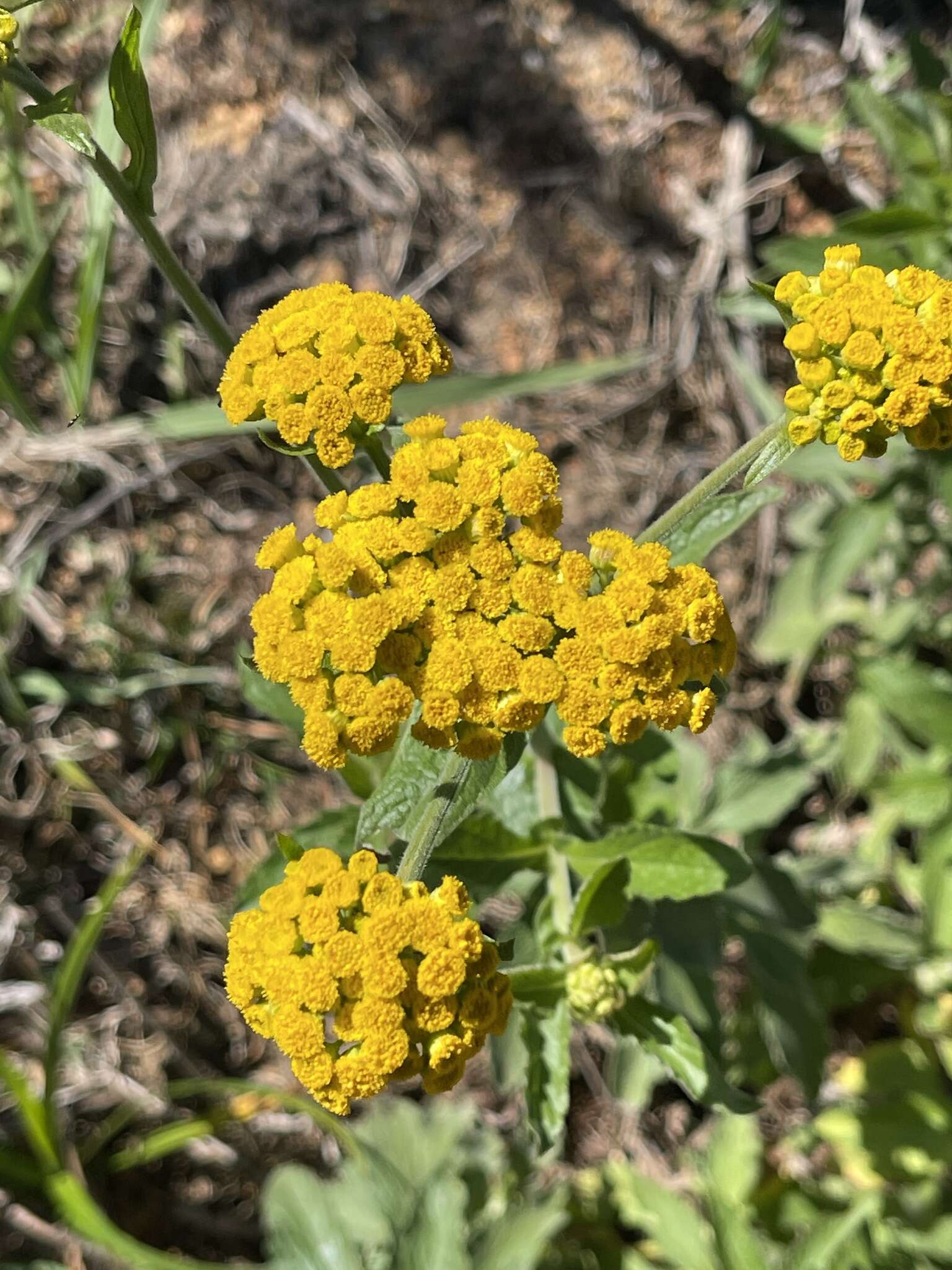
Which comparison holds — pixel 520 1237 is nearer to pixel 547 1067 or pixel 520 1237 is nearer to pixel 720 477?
pixel 547 1067

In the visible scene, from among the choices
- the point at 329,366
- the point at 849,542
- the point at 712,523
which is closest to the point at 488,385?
the point at 849,542

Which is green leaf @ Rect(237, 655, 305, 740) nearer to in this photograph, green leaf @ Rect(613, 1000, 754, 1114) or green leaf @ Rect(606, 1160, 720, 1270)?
green leaf @ Rect(613, 1000, 754, 1114)

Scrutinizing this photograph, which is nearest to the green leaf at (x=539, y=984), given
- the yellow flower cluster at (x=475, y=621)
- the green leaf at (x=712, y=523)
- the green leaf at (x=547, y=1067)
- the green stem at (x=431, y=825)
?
the green leaf at (x=547, y=1067)

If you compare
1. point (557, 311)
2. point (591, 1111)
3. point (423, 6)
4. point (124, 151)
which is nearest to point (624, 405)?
point (557, 311)

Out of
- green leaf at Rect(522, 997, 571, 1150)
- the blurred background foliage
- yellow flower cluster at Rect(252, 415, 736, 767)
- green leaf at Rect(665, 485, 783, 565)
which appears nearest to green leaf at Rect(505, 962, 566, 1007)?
green leaf at Rect(522, 997, 571, 1150)

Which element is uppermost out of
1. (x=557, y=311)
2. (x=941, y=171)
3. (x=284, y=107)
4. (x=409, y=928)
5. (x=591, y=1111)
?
(x=284, y=107)

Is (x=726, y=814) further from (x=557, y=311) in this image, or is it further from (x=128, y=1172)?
(x=128, y=1172)

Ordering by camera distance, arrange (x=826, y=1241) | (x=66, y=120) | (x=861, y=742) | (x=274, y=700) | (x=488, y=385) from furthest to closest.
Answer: (x=861, y=742) < (x=488, y=385) < (x=826, y=1241) < (x=274, y=700) < (x=66, y=120)
